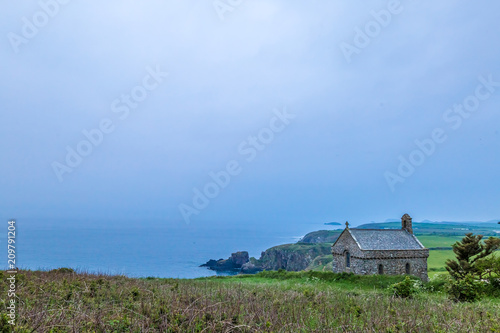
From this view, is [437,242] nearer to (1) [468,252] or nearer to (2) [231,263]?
(2) [231,263]

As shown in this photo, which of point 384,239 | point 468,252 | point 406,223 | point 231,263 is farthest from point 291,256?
point 468,252

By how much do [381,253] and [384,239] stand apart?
2153 mm

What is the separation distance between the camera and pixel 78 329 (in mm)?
4574

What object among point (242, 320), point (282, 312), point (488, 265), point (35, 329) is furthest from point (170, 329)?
point (488, 265)

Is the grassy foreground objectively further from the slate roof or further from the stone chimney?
the stone chimney

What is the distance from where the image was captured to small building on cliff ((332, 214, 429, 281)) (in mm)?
31641

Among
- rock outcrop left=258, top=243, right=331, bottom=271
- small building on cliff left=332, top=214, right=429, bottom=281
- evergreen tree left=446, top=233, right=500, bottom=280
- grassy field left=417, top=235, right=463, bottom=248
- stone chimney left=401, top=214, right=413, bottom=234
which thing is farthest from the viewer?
rock outcrop left=258, top=243, right=331, bottom=271

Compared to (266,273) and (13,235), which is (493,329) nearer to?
(13,235)

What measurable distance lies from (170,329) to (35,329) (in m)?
1.84

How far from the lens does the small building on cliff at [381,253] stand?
31.6 metres

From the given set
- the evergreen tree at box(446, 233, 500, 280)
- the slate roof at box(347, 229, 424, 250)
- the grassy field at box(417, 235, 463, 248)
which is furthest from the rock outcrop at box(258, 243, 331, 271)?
the evergreen tree at box(446, 233, 500, 280)

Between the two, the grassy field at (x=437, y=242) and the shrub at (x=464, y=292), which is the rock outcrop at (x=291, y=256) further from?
the shrub at (x=464, y=292)

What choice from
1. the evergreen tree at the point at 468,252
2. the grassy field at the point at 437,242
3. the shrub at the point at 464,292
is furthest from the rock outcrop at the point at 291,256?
the shrub at the point at 464,292

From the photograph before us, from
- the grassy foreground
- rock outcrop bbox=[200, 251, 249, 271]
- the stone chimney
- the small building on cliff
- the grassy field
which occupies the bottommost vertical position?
rock outcrop bbox=[200, 251, 249, 271]
